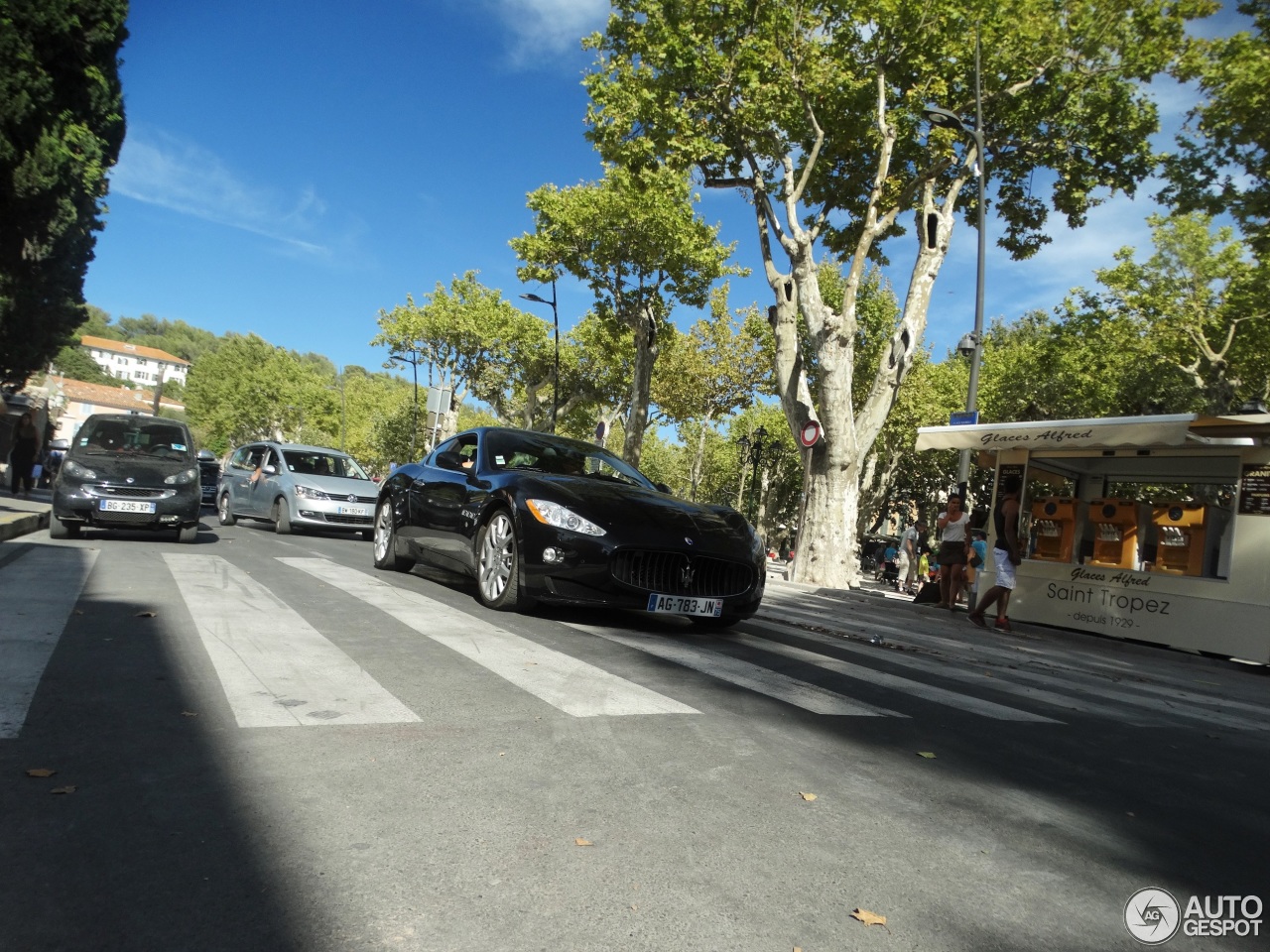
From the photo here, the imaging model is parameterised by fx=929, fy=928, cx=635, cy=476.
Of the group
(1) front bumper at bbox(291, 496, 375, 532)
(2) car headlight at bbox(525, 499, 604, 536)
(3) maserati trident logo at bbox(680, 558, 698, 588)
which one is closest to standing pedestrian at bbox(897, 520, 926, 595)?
(1) front bumper at bbox(291, 496, 375, 532)

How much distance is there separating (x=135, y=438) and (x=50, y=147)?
439 inches

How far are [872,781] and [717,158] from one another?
1673 centimetres

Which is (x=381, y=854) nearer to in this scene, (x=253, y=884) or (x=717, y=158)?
(x=253, y=884)

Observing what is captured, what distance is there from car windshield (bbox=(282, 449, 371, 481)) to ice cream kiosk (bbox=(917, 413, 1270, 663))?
33.0 feet

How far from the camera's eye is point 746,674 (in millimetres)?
5355

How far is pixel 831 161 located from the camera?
19422mm

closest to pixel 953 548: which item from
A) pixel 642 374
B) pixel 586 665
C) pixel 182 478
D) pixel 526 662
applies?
pixel 586 665

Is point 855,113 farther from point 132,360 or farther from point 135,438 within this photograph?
point 132,360

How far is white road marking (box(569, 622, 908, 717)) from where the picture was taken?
4688mm

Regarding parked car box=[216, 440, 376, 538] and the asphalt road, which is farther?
parked car box=[216, 440, 376, 538]

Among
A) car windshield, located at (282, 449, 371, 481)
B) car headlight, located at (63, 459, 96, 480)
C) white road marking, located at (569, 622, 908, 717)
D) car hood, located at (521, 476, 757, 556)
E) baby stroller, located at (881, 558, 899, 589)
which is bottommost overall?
baby stroller, located at (881, 558, 899, 589)

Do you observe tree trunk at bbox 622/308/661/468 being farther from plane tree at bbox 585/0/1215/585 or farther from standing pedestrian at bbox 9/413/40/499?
standing pedestrian at bbox 9/413/40/499

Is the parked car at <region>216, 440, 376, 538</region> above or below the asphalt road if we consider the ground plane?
above

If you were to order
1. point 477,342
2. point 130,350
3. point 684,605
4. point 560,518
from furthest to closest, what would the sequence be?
point 130,350
point 477,342
point 684,605
point 560,518
